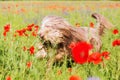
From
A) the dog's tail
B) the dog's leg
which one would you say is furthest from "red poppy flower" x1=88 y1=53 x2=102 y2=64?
the dog's tail

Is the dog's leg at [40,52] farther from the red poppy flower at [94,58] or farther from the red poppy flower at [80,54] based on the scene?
the red poppy flower at [80,54]

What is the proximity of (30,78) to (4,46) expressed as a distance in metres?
1.17

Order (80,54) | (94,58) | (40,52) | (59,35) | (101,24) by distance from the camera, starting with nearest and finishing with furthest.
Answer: (80,54) → (94,58) → (59,35) → (40,52) → (101,24)

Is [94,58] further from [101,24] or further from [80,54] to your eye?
[101,24]

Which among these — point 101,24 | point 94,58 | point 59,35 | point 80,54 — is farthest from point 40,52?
point 80,54

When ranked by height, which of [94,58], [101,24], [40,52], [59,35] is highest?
[94,58]

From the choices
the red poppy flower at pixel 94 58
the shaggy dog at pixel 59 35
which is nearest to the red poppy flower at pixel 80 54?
the red poppy flower at pixel 94 58

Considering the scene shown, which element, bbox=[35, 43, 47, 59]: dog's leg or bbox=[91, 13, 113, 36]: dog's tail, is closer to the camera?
bbox=[35, 43, 47, 59]: dog's leg

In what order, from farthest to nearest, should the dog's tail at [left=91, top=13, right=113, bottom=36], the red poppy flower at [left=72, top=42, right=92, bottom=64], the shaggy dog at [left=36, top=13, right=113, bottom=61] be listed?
the dog's tail at [left=91, top=13, right=113, bottom=36] < the shaggy dog at [left=36, top=13, right=113, bottom=61] < the red poppy flower at [left=72, top=42, right=92, bottom=64]

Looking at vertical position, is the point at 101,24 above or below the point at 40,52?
above

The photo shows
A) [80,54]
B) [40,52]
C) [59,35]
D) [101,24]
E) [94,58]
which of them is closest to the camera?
[80,54]

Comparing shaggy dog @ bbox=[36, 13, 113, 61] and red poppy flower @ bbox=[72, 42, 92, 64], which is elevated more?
red poppy flower @ bbox=[72, 42, 92, 64]

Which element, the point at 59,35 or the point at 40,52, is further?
the point at 40,52

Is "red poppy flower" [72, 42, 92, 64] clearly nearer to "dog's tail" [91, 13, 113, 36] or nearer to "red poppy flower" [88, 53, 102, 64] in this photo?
"red poppy flower" [88, 53, 102, 64]
